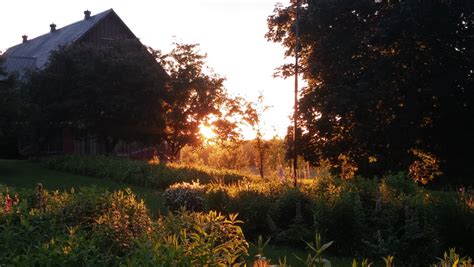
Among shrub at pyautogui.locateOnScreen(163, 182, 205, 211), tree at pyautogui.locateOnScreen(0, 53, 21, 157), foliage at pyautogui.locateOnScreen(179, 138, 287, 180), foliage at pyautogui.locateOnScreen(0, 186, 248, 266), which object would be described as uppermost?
tree at pyautogui.locateOnScreen(0, 53, 21, 157)

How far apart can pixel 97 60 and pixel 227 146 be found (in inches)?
445

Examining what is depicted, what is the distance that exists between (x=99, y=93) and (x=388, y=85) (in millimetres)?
15798

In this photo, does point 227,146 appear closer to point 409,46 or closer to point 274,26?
point 274,26

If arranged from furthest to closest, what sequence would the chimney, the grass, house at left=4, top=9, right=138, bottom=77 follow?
the chimney, house at left=4, top=9, right=138, bottom=77, the grass

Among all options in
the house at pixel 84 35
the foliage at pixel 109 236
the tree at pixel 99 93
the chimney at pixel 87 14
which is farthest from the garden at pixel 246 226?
the chimney at pixel 87 14

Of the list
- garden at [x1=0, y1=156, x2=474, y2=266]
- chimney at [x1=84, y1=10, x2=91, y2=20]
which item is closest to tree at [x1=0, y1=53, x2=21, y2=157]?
garden at [x1=0, y1=156, x2=474, y2=266]

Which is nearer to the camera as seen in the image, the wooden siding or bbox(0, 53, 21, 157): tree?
bbox(0, 53, 21, 157): tree

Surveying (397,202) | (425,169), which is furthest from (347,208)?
(425,169)

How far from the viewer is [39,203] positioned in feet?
24.2

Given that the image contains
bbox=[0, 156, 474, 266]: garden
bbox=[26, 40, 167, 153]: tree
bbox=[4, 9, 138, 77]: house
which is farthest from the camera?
bbox=[4, 9, 138, 77]: house

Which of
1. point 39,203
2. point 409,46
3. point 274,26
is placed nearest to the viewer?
point 39,203

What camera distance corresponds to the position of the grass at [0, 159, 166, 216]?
1902cm

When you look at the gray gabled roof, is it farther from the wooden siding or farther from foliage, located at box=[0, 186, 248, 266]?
foliage, located at box=[0, 186, 248, 266]

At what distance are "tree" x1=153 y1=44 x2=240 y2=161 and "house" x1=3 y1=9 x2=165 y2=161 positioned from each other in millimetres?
4336
